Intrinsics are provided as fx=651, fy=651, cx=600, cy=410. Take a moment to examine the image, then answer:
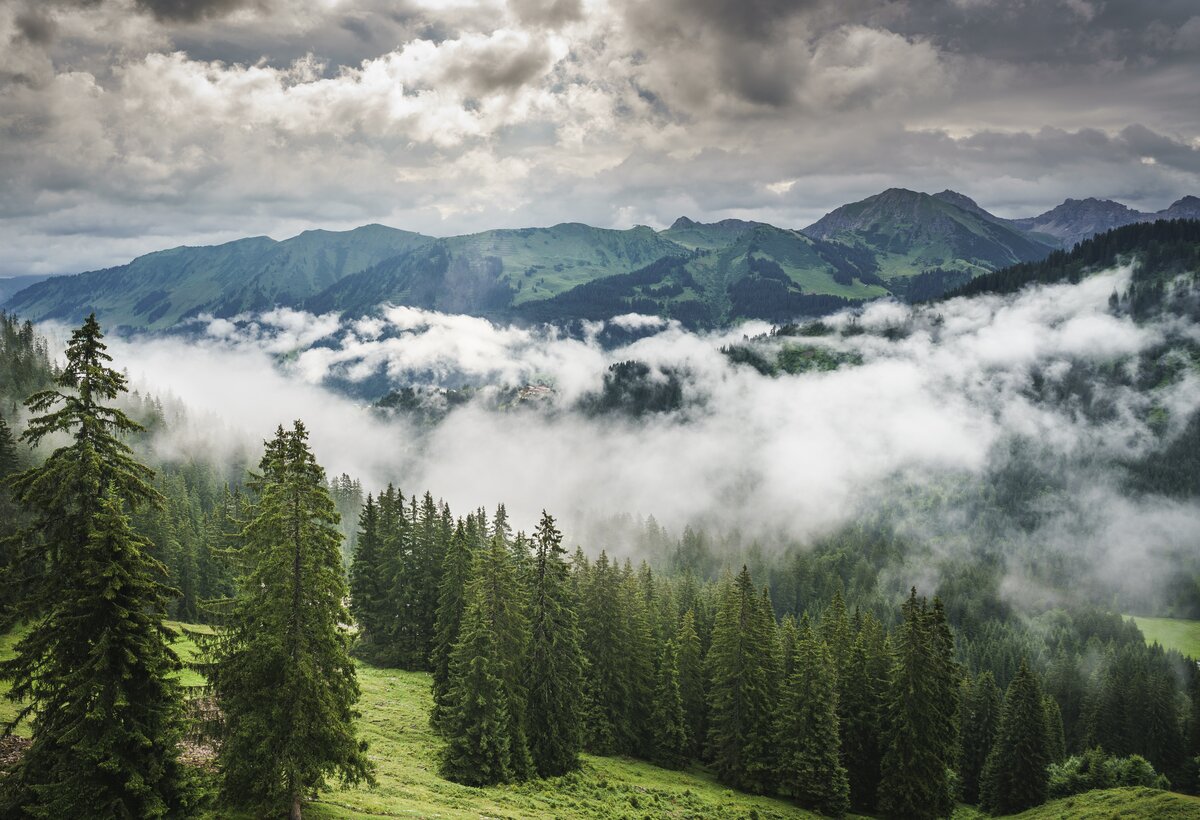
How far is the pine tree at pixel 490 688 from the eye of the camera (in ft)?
137

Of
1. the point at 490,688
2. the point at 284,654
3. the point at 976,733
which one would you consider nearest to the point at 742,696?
the point at 490,688

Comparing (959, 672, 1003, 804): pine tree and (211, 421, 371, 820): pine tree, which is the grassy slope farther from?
(959, 672, 1003, 804): pine tree

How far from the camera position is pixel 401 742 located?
46438 mm

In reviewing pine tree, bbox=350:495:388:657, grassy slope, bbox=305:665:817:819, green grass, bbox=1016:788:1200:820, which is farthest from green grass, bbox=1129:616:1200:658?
pine tree, bbox=350:495:388:657

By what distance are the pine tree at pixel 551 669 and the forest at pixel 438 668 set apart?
0.19 metres

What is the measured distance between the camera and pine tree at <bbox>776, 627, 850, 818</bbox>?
5425 cm

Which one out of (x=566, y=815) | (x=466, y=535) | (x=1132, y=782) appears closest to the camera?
(x=566, y=815)

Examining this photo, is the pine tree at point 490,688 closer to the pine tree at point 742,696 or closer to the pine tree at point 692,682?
the pine tree at point 742,696

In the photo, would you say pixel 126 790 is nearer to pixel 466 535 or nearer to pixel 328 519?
pixel 328 519

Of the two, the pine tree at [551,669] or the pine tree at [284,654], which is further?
the pine tree at [551,669]

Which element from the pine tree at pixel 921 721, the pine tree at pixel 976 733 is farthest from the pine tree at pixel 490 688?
the pine tree at pixel 976 733

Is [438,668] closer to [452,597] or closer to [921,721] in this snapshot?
[452,597]

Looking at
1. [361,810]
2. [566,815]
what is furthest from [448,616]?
[361,810]

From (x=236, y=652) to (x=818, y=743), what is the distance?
48.3 meters
